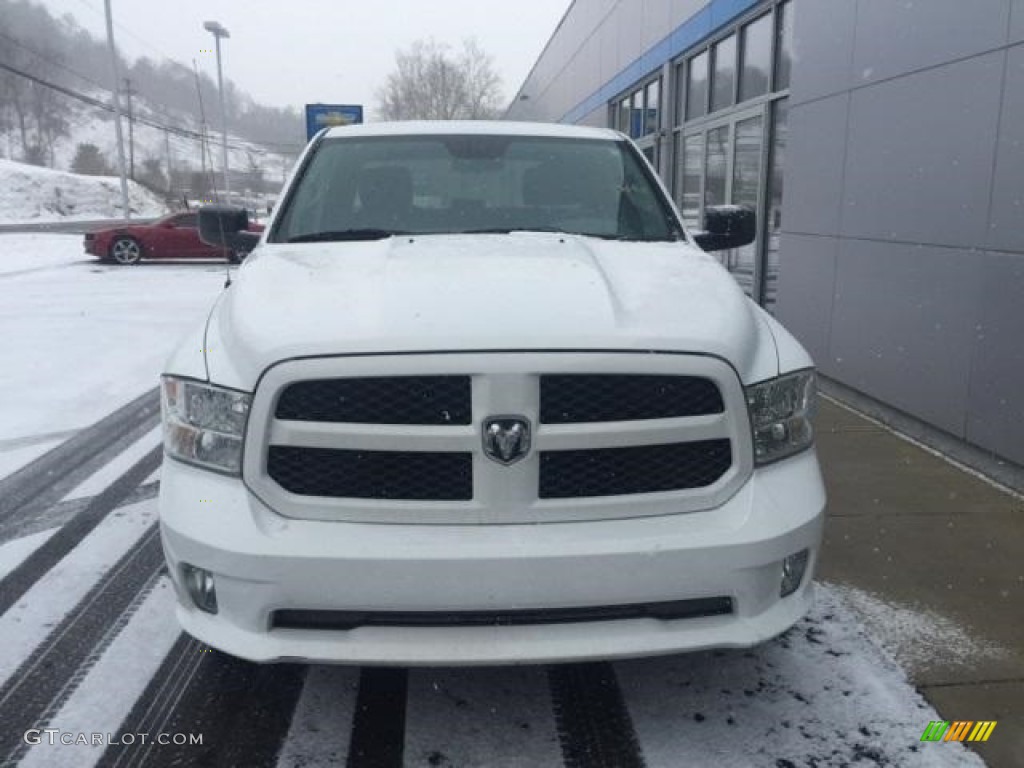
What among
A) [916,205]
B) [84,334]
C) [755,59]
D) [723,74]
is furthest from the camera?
[723,74]

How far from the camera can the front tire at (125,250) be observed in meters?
21.2

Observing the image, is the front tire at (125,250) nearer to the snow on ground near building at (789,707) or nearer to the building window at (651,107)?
the building window at (651,107)

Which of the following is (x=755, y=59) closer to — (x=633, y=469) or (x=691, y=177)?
(x=691, y=177)

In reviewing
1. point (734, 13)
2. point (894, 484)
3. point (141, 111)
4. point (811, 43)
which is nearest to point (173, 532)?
point (894, 484)

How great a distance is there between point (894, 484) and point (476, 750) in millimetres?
3354

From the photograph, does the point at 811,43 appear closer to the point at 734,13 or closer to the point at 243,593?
the point at 734,13

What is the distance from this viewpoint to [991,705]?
9.29 feet

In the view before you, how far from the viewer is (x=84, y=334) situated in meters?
10.2

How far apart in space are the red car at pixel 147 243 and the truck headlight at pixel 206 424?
19.5 metres

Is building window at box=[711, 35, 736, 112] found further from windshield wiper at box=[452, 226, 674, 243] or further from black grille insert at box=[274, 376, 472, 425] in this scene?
black grille insert at box=[274, 376, 472, 425]

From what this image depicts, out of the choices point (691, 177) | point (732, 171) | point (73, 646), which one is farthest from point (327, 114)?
point (73, 646)

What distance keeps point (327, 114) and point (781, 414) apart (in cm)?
2016

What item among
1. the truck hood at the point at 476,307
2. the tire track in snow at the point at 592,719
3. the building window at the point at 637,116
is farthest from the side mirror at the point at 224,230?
the building window at the point at 637,116

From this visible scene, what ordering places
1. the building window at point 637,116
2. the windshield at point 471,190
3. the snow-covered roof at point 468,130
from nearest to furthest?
the windshield at point 471,190
the snow-covered roof at point 468,130
the building window at point 637,116
